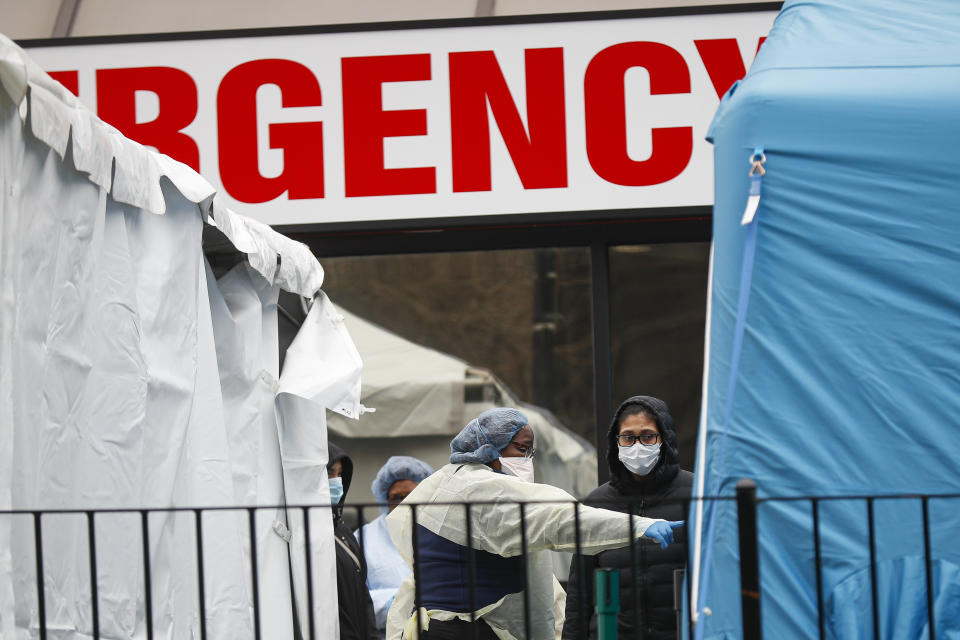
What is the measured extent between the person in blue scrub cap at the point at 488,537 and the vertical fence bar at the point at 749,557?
1415 mm

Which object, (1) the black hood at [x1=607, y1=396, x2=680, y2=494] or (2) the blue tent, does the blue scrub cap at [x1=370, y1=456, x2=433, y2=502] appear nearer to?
(1) the black hood at [x1=607, y1=396, x2=680, y2=494]

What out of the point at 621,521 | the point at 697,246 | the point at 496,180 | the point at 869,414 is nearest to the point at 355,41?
the point at 496,180

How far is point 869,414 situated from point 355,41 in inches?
177

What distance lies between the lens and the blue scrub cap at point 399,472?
6.92m

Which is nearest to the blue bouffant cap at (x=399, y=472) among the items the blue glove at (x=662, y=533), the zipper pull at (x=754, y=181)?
the blue glove at (x=662, y=533)

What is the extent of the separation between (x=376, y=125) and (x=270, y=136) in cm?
59

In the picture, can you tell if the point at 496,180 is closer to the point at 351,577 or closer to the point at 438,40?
the point at 438,40

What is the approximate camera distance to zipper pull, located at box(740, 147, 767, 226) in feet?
11.3

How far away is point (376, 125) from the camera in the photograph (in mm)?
7125

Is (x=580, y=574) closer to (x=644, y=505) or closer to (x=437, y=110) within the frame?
(x=644, y=505)

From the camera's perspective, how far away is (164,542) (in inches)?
149

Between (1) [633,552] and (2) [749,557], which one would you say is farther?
(1) [633,552]

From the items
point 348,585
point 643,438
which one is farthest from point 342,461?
point 643,438

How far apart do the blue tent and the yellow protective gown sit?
0.80 metres
